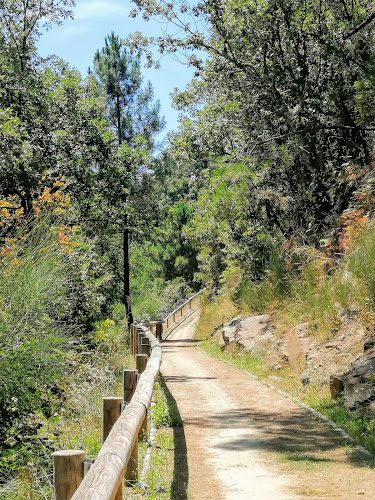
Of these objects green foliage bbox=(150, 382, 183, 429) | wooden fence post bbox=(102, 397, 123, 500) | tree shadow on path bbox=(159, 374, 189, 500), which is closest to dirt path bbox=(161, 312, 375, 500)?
tree shadow on path bbox=(159, 374, 189, 500)

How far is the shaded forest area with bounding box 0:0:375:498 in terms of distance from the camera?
26.5 feet

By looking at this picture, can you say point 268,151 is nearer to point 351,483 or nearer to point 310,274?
point 310,274

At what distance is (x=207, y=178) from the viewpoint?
849 inches

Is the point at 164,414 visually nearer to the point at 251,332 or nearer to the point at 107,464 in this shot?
the point at 107,464

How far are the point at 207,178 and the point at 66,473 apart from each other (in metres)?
18.5

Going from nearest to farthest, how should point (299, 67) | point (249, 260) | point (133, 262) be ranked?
1. point (299, 67)
2. point (249, 260)
3. point (133, 262)

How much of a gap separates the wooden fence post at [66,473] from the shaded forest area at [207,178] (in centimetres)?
253

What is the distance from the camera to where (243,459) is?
7109 mm

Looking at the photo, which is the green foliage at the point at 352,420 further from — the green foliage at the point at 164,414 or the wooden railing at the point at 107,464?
the wooden railing at the point at 107,464

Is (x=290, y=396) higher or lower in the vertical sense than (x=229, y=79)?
lower

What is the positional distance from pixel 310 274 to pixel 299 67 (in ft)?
15.3

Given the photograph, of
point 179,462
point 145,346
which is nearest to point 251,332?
point 145,346

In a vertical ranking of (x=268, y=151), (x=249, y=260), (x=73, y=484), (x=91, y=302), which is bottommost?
(x=73, y=484)

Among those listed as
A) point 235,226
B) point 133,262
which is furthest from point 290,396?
point 133,262
